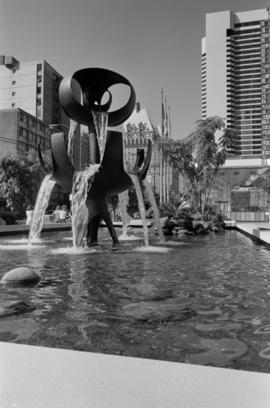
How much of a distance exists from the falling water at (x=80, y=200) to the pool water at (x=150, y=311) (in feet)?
12.3

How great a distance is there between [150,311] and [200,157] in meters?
23.8

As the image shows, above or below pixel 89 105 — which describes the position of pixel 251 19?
below

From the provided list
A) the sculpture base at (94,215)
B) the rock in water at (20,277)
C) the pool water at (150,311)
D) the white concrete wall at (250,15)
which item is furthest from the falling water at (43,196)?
the white concrete wall at (250,15)

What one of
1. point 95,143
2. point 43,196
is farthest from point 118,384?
point 43,196

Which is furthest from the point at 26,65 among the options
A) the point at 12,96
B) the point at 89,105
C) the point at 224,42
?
the point at 224,42

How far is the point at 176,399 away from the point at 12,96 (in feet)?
324

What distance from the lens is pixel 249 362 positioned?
3393 mm

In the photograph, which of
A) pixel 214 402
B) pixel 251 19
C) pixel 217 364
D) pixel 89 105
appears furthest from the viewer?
pixel 89 105

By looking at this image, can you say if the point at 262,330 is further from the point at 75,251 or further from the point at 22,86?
the point at 22,86

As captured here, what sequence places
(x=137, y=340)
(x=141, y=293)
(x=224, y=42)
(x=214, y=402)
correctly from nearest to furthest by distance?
1. (x=214, y=402)
2. (x=137, y=340)
3. (x=141, y=293)
4. (x=224, y=42)

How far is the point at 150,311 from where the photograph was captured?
491cm

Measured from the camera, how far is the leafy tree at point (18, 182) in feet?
108

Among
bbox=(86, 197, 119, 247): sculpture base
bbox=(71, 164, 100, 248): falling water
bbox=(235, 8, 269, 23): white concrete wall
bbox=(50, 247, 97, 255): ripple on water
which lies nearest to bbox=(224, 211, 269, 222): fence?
bbox=(86, 197, 119, 247): sculpture base

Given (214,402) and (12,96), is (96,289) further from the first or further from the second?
(12,96)
